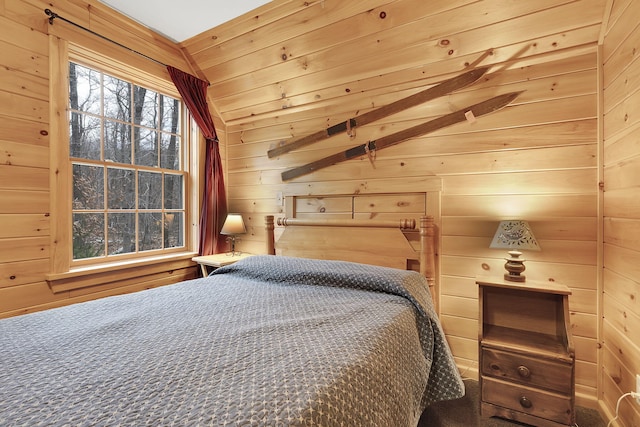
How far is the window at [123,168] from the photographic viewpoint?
2.07 metres

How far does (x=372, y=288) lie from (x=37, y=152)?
215 centimetres

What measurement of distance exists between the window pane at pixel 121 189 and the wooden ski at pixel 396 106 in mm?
1239

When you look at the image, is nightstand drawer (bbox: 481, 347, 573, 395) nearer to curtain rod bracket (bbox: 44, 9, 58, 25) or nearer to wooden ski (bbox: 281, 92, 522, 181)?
wooden ski (bbox: 281, 92, 522, 181)

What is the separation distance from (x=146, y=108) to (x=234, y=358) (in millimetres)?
2418

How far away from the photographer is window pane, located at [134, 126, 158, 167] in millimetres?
2414

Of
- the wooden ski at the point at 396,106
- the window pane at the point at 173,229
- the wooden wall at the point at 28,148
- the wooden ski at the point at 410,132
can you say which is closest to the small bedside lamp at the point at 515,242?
the wooden ski at the point at 410,132

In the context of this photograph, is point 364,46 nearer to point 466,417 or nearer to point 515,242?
point 515,242

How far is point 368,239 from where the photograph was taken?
2.13 m

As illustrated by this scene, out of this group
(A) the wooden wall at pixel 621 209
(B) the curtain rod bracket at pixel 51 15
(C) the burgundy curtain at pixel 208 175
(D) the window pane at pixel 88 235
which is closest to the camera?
(A) the wooden wall at pixel 621 209

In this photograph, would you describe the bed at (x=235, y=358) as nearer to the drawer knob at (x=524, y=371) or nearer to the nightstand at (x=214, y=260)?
the drawer knob at (x=524, y=371)

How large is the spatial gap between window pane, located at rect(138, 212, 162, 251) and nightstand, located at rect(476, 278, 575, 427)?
2.49 metres

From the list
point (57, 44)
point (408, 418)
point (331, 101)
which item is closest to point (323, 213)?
point (331, 101)

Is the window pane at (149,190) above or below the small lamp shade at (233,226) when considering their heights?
above

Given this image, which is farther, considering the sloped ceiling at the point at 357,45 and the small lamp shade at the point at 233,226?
the small lamp shade at the point at 233,226
